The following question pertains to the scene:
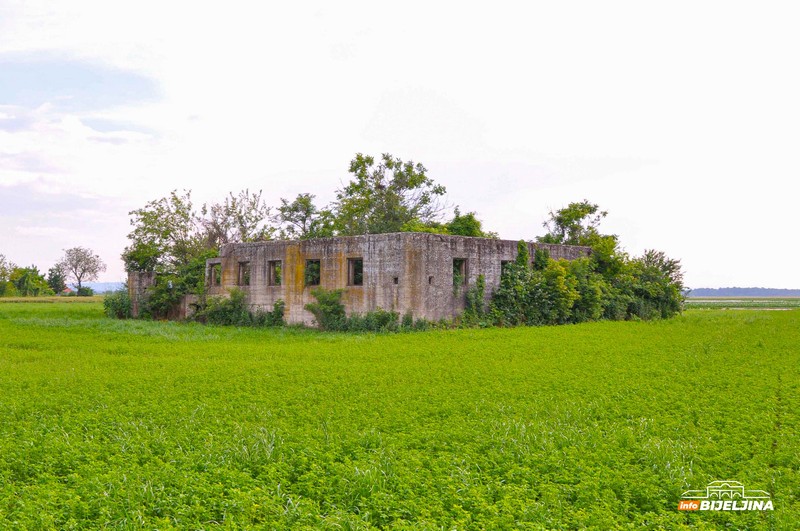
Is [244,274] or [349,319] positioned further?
Result: [244,274]

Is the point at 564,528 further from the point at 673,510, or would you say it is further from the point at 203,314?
the point at 203,314

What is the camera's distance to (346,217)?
41.3 metres

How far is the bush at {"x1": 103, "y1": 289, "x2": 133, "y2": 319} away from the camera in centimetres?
3222

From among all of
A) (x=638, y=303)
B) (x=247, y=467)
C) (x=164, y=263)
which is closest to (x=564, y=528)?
(x=247, y=467)

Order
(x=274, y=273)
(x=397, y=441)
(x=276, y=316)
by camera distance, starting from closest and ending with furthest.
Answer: (x=397, y=441) < (x=276, y=316) < (x=274, y=273)

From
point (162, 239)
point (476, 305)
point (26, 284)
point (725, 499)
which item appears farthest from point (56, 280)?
point (725, 499)

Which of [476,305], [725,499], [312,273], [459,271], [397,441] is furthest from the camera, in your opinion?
[312,273]

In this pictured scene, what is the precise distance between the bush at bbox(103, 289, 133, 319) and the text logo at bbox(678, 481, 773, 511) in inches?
1219

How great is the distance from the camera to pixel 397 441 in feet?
24.7

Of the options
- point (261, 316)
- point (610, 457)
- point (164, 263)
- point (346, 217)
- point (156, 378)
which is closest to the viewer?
point (610, 457)

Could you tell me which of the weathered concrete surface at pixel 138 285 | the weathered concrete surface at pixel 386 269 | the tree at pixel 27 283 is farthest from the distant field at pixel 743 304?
the tree at pixel 27 283

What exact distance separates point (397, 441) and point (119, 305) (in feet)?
94.1

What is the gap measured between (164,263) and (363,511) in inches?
1367

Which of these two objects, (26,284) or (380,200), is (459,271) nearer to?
(380,200)
